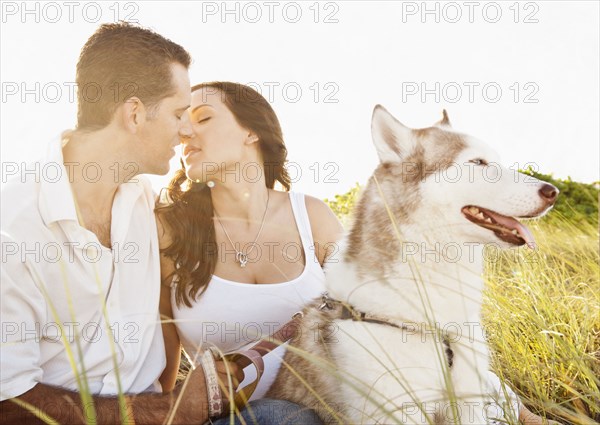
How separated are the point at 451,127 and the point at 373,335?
1188 mm

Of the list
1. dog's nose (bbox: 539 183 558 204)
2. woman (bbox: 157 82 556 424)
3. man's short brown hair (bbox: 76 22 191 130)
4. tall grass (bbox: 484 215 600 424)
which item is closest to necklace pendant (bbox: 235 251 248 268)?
woman (bbox: 157 82 556 424)

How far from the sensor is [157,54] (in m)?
3.34

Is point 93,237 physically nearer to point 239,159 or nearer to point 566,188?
point 239,159

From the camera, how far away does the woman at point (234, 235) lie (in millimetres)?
3174

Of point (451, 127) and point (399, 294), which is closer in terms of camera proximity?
point (399, 294)

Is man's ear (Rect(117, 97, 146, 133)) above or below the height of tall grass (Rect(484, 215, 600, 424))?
above

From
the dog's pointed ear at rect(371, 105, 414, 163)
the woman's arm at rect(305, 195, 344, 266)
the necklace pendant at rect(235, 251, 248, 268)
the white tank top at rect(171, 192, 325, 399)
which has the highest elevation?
the dog's pointed ear at rect(371, 105, 414, 163)

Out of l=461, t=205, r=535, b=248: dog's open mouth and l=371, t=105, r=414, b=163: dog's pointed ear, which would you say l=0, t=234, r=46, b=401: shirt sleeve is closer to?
l=371, t=105, r=414, b=163: dog's pointed ear

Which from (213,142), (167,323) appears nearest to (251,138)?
(213,142)

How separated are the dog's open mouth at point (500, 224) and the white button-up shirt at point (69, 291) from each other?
1.48 metres

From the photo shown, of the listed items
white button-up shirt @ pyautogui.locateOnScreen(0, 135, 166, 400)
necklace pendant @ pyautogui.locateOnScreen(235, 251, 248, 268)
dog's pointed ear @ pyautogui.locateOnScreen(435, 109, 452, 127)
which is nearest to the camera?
white button-up shirt @ pyautogui.locateOnScreen(0, 135, 166, 400)

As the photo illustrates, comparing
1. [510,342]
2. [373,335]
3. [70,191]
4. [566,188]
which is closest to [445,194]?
[373,335]

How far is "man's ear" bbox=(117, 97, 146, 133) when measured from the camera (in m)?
3.13

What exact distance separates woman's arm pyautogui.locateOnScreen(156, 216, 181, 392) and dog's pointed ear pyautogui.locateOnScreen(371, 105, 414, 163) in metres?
1.37
